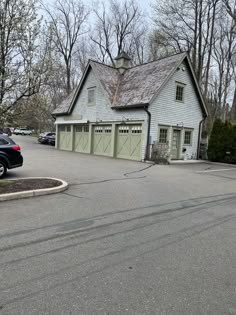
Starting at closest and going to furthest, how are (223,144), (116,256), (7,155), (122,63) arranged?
(116,256), (7,155), (223,144), (122,63)

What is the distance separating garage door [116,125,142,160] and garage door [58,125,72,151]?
7.05 m

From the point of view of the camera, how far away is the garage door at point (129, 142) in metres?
18.4

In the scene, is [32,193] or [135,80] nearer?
[32,193]

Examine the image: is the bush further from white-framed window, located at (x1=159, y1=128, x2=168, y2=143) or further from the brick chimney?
the brick chimney

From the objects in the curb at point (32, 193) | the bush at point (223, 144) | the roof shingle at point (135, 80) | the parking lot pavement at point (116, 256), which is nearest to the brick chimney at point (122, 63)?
the roof shingle at point (135, 80)

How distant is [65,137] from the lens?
85.9 ft

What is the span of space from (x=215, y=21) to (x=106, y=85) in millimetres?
17730

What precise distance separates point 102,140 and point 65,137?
631 cm

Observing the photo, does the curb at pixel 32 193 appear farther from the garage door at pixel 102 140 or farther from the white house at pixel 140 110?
the garage door at pixel 102 140

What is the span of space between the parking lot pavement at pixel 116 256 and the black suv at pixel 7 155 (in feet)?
11.1

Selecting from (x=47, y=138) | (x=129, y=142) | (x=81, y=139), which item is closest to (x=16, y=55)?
(x=129, y=142)

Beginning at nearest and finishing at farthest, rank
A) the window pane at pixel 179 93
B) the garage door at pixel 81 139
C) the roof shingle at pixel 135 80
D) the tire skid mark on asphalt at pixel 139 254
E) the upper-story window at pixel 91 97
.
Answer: the tire skid mark on asphalt at pixel 139 254 < the roof shingle at pixel 135 80 < the window pane at pixel 179 93 < the upper-story window at pixel 91 97 < the garage door at pixel 81 139

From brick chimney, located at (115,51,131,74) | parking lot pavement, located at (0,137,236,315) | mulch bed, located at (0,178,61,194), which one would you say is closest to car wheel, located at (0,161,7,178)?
mulch bed, located at (0,178,61,194)

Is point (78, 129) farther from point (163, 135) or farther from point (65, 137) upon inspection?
point (163, 135)
